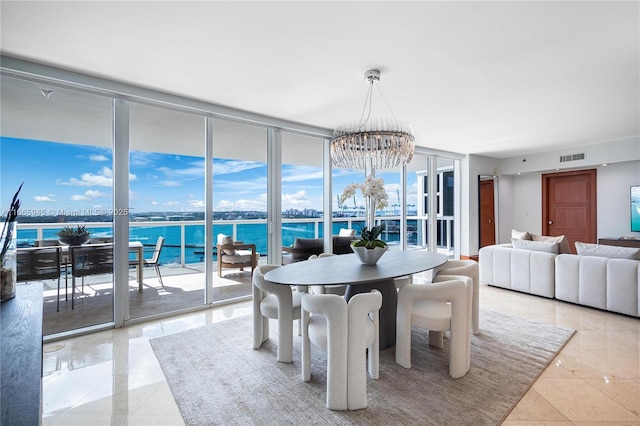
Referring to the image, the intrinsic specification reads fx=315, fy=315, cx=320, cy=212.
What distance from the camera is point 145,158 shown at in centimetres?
366

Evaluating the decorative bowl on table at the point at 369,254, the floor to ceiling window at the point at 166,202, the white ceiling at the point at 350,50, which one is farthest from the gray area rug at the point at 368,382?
the white ceiling at the point at 350,50

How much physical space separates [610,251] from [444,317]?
117 inches

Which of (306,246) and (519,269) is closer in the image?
(519,269)

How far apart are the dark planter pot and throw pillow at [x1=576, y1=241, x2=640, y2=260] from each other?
5960mm

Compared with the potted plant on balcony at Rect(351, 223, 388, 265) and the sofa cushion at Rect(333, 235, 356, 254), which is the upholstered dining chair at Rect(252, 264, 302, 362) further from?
the sofa cushion at Rect(333, 235, 356, 254)

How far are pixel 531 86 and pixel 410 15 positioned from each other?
213 centimetres

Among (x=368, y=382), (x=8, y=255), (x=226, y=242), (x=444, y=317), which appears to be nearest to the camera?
(x=8, y=255)

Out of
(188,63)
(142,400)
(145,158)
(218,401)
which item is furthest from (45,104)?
(218,401)

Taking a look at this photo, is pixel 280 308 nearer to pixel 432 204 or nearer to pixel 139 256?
pixel 139 256

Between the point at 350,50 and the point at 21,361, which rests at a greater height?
the point at 350,50

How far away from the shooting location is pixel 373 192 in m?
2.79

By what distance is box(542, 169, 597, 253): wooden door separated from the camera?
698cm

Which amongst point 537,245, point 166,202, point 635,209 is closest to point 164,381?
point 166,202

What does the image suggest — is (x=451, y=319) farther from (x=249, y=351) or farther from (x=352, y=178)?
(x=352, y=178)
